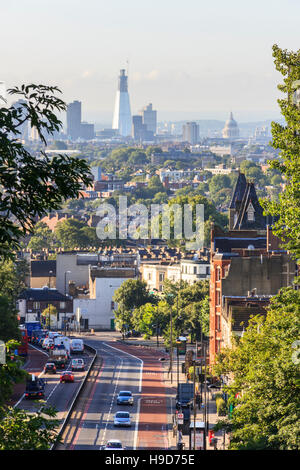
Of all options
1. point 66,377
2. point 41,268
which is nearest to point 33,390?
point 66,377

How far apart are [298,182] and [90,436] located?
32751 mm

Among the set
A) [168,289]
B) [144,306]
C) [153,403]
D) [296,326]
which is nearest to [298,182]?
[296,326]

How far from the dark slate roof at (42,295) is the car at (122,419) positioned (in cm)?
9304

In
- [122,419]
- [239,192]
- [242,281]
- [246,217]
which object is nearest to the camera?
[122,419]

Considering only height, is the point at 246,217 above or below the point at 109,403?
above

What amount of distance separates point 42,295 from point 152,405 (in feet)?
289

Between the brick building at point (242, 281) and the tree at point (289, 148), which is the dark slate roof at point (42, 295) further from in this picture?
the tree at point (289, 148)

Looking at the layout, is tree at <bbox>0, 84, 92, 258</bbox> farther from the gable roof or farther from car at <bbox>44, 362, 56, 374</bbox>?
the gable roof

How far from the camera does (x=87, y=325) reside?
525 ft

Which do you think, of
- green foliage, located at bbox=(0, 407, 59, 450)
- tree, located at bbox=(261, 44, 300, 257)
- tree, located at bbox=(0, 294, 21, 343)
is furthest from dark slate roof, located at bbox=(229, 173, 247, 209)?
green foliage, located at bbox=(0, 407, 59, 450)

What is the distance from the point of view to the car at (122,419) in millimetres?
73375

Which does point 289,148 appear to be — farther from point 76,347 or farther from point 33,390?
point 76,347

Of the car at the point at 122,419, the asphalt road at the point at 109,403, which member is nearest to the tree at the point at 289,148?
the asphalt road at the point at 109,403

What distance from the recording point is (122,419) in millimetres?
73750
